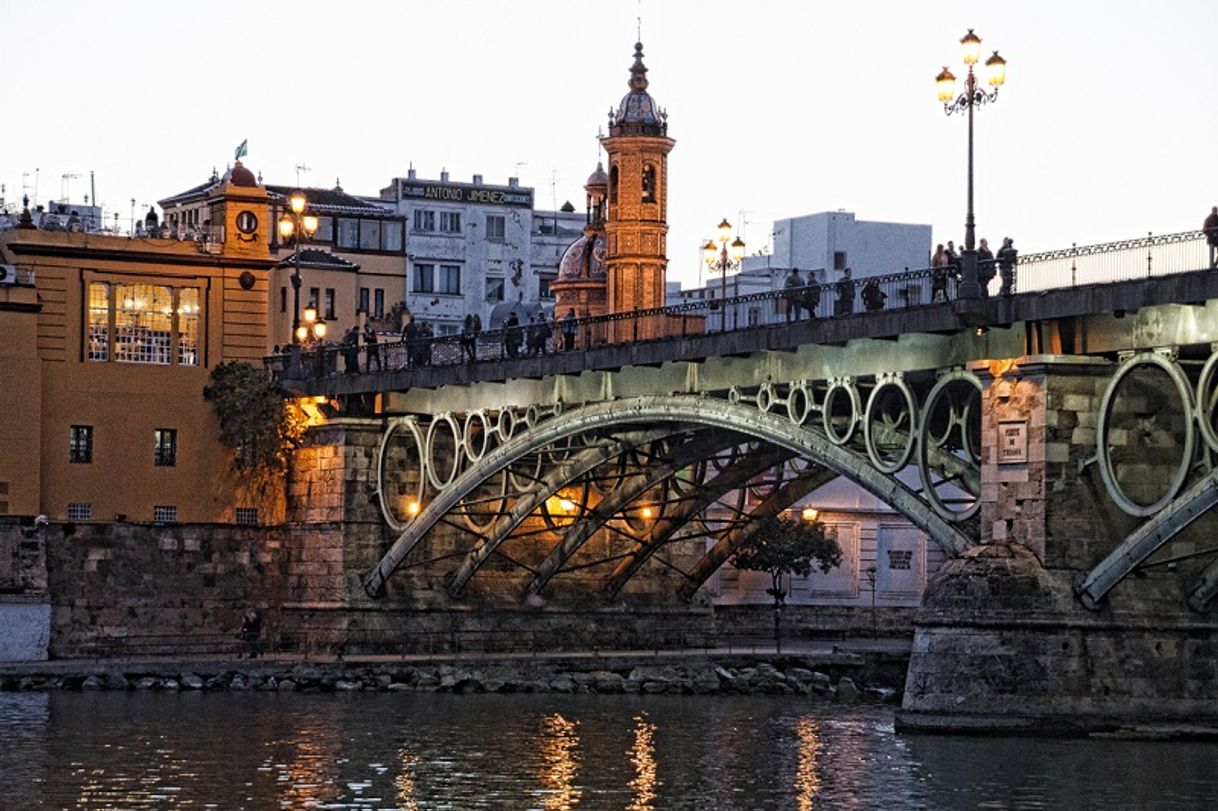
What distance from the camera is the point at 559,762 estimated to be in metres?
53.2

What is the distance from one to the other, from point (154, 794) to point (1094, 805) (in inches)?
576

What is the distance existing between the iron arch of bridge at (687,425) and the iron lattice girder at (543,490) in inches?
9.6

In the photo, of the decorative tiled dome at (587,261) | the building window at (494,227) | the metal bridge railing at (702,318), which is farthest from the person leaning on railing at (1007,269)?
the building window at (494,227)

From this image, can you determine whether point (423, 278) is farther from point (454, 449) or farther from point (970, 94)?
point (970, 94)

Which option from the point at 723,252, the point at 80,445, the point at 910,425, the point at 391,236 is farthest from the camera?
the point at 391,236

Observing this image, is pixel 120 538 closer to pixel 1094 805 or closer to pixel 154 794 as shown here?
pixel 154 794

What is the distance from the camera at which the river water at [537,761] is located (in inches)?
1813

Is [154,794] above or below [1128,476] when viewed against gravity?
below

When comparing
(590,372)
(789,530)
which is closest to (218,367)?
(590,372)

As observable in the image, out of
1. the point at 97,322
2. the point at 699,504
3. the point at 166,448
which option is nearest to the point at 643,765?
the point at 699,504

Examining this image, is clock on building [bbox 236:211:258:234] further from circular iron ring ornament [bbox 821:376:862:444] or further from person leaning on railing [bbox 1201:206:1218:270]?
person leaning on railing [bbox 1201:206:1218:270]

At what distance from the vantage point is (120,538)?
266 feet

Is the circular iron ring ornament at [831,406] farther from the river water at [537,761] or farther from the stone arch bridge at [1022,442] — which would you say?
the river water at [537,761]

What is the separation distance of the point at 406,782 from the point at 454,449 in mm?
32503
